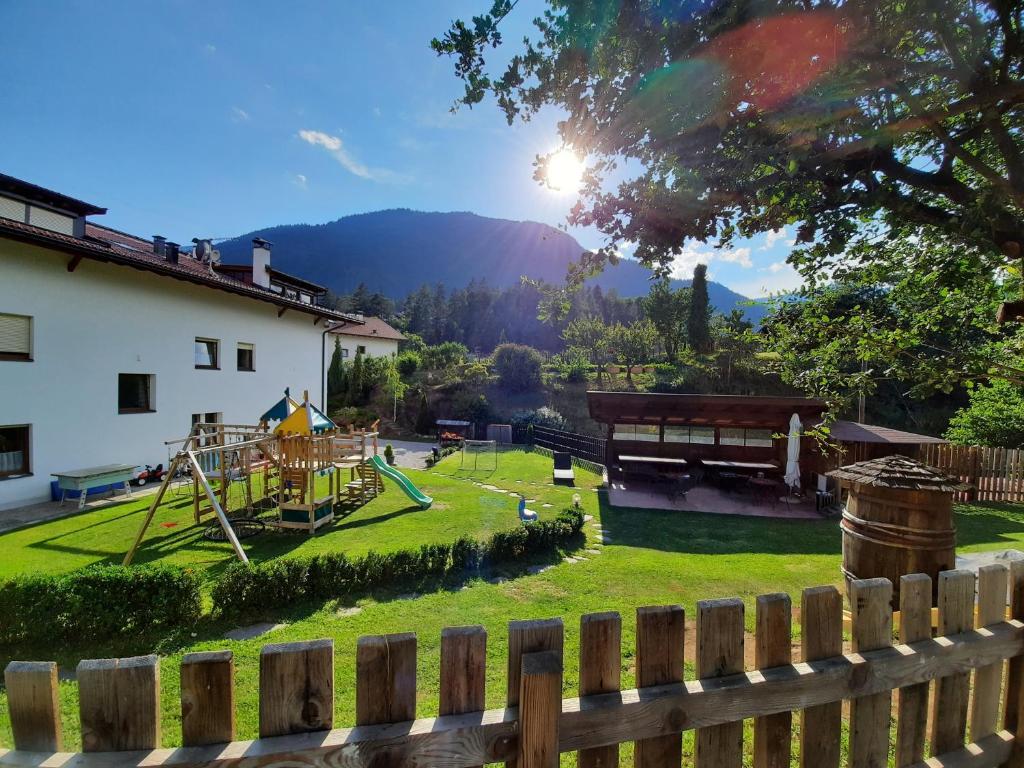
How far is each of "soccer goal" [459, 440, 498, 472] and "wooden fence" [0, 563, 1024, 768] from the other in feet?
48.9

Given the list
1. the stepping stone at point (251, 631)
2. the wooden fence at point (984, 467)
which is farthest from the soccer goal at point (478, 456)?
the wooden fence at point (984, 467)

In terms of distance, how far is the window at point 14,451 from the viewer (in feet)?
32.1

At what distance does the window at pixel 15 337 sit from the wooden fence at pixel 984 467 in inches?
905

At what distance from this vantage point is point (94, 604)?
461 cm

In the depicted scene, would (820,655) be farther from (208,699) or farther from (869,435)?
(869,435)

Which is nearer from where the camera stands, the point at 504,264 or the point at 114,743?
the point at 114,743

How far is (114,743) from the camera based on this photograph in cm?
110

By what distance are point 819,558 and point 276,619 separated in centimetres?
806

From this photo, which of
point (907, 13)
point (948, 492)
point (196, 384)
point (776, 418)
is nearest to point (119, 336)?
point (196, 384)

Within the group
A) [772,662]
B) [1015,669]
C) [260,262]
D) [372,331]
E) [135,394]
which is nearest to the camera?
[772,662]

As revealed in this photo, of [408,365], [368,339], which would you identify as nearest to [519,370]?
[408,365]

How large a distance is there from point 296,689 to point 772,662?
1.58 meters

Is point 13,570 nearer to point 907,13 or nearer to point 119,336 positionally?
point 119,336

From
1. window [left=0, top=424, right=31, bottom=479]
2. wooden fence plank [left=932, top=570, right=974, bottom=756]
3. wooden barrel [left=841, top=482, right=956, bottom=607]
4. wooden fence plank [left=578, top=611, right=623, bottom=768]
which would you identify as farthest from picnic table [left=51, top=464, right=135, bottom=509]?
wooden barrel [left=841, top=482, right=956, bottom=607]
